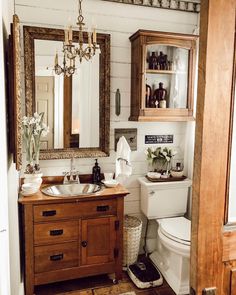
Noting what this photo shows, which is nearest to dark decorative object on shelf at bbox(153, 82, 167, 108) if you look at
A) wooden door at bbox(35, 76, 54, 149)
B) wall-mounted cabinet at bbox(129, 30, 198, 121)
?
wall-mounted cabinet at bbox(129, 30, 198, 121)

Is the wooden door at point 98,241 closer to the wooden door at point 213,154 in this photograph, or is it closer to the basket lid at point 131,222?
the basket lid at point 131,222

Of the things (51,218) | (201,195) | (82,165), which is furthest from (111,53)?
(201,195)

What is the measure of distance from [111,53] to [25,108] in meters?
0.95

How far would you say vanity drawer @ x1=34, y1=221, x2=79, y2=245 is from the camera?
90.0 inches

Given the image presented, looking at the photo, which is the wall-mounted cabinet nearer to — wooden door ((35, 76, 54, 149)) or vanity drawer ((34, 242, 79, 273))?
wooden door ((35, 76, 54, 149))

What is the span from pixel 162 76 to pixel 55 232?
172cm

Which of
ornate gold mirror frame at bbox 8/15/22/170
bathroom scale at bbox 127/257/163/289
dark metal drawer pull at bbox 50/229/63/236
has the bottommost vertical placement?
bathroom scale at bbox 127/257/163/289

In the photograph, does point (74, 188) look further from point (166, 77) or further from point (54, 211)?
point (166, 77)

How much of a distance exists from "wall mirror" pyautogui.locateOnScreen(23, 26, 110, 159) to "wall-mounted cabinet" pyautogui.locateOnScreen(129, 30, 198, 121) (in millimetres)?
284

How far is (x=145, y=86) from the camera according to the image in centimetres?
266

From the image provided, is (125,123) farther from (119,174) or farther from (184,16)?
(184,16)

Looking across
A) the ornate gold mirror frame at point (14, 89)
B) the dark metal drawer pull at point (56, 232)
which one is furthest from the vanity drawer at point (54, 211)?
the ornate gold mirror frame at point (14, 89)

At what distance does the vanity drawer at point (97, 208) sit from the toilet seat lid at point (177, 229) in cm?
47

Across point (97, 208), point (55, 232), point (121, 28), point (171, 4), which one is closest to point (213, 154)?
point (97, 208)
